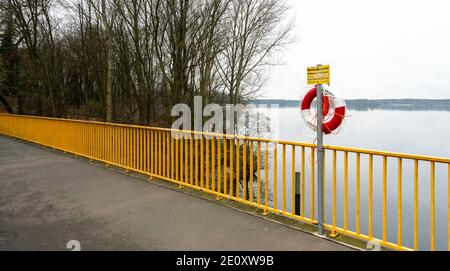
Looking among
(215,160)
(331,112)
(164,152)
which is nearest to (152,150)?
(164,152)

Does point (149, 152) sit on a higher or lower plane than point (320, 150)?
lower

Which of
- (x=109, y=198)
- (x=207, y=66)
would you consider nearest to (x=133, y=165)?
(x=109, y=198)

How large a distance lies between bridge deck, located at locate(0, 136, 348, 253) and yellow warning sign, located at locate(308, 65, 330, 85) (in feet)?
6.38

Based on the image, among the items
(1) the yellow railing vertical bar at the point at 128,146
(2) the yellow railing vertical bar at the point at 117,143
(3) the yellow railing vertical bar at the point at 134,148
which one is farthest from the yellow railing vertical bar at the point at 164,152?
(2) the yellow railing vertical bar at the point at 117,143

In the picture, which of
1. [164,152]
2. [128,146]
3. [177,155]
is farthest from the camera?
[128,146]

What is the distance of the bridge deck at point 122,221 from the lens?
12.5ft

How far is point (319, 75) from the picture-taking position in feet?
13.5

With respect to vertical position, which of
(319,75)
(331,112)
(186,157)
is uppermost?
(319,75)

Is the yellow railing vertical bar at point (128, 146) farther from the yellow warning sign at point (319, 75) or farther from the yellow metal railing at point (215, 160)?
the yellow warning sign at point (319, 75)

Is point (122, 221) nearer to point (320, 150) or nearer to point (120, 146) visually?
point (320, 150)

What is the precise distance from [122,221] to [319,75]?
332 cm

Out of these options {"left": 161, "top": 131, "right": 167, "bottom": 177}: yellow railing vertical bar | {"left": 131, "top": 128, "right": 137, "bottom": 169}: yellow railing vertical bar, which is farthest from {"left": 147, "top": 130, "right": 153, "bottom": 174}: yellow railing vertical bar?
{"left": 131, "top": 128, "right": 137, "bottom": 169}: yellow railing vertical bar

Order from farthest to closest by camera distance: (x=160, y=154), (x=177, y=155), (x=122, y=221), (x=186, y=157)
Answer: (x=160, y=154) < (x=177, y=155) < (x=186, y=157) < (x=122, y=221)
